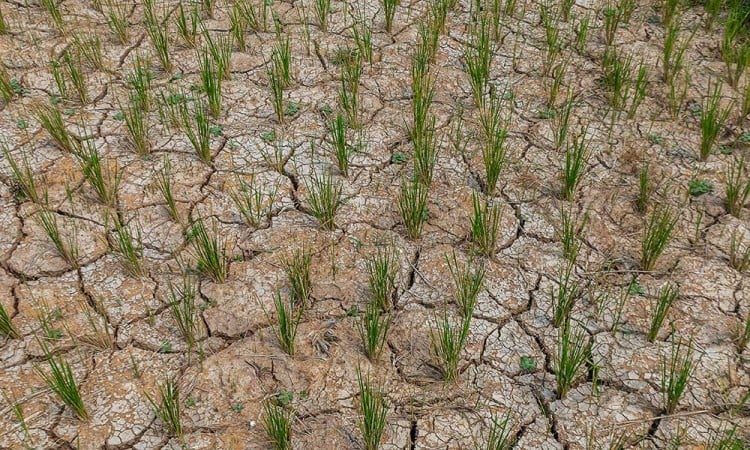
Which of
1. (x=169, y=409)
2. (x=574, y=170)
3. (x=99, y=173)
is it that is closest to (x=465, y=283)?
Answer: (x=574, y=170)

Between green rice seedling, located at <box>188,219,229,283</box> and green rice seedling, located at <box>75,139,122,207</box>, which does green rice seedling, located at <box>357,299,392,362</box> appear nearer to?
green rice seedling, located at <box>188,219,229,283</box>

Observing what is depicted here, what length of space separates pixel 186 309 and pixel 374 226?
0.99 metres

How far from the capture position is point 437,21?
457 cm

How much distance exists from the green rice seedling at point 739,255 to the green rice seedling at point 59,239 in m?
2.98

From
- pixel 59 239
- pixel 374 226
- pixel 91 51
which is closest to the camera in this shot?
pixel 59 239

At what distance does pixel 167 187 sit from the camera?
343 centimetres

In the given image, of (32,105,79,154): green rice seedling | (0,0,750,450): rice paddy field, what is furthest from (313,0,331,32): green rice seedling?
(32,105,79,154): green rice seedling

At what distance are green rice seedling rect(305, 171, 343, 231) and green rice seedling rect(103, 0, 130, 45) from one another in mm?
1728

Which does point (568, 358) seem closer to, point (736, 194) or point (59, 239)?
point (736, 194)

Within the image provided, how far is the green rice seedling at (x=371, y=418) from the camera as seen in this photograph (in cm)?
261

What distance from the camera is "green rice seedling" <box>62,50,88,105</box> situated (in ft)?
13.3

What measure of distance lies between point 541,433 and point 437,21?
2.72 meters

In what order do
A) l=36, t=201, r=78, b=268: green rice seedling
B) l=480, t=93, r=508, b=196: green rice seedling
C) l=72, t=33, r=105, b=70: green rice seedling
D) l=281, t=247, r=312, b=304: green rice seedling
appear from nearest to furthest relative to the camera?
l=281, t=247, r=312, b=304: green rice seedling, l=36, t=201, r=78, b=268: green rice seedling, l=480, t=93, r=508, b=196: green rice seedling, l=72, t=33, r=105, b=70: green rice seedling

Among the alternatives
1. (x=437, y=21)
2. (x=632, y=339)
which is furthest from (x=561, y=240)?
(x=437, y=21)
